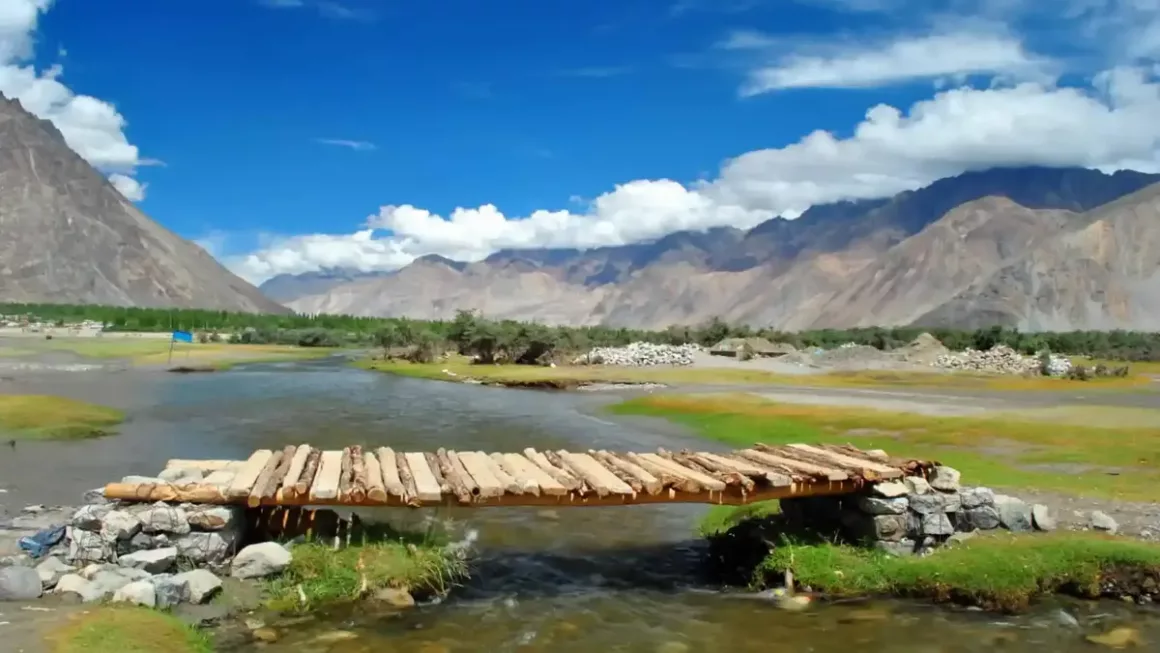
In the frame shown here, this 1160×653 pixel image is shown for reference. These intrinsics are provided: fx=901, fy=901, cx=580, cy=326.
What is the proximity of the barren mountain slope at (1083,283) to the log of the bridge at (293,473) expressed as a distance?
538ft

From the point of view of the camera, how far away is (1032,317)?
16025 centimetres

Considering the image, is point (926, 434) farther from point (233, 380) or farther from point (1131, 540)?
point (233, 380)

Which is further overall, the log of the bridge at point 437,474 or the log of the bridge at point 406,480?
the log of the bridge at point 437,474

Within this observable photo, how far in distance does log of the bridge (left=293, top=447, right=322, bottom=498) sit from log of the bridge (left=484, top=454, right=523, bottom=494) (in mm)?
2756

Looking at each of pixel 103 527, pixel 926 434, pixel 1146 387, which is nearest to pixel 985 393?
pixel 1146 387

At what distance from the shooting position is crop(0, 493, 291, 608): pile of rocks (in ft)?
36.6

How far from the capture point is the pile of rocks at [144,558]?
11.2 metres

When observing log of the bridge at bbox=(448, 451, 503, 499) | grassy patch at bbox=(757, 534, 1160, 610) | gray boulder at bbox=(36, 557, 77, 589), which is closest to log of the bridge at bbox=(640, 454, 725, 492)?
grassy patch at bbox=(757, 534, 1160, 610)

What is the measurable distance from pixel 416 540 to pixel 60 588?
→ 4.87 m

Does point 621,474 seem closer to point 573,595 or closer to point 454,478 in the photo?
point 573,595

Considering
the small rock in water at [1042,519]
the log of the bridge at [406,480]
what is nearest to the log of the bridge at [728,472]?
the log of the bridge at [406,480]

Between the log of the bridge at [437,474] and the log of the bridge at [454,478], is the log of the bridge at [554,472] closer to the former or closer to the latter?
the log of the bridge at [454,478]

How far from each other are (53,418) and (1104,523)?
3162 centimetres

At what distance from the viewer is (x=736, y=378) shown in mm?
60125
